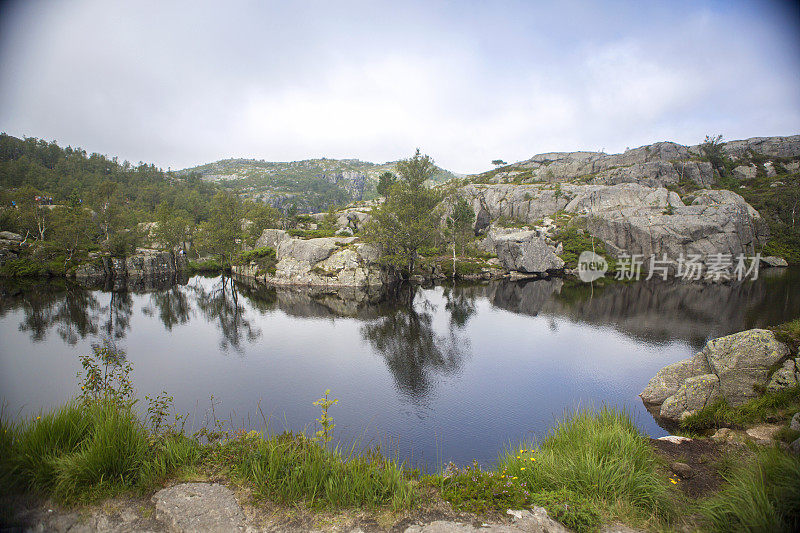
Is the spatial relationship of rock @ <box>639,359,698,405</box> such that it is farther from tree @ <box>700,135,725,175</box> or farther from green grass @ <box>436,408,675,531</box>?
tree @ <box>700,135,725,175</box>

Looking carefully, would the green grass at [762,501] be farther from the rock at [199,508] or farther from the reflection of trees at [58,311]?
the reflection of trees at [58,311]

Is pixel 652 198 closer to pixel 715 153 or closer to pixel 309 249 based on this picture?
pixel 715 153

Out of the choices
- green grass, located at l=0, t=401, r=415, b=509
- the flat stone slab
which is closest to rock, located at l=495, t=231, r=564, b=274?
green grass, located at l=0, t=401, r=415, b=509

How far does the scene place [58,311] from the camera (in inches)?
1216

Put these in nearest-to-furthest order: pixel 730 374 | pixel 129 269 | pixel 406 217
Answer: pixel 730 374, pixel 406 217, pixel 129 269

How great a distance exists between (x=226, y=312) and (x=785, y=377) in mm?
36224

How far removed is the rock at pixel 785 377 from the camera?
38.9 feet

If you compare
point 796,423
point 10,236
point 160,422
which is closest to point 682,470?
point 796,423

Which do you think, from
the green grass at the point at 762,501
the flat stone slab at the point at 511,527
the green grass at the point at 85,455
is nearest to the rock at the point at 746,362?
the green grass at the point at 762,501

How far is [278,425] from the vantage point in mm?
13516

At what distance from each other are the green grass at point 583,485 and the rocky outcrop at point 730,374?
7.03m

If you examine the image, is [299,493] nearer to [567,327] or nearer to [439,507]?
[439,507]

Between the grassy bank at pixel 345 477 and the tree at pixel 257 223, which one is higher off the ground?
the tree at pixel 257 223

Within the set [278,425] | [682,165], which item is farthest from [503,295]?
[682,165]
